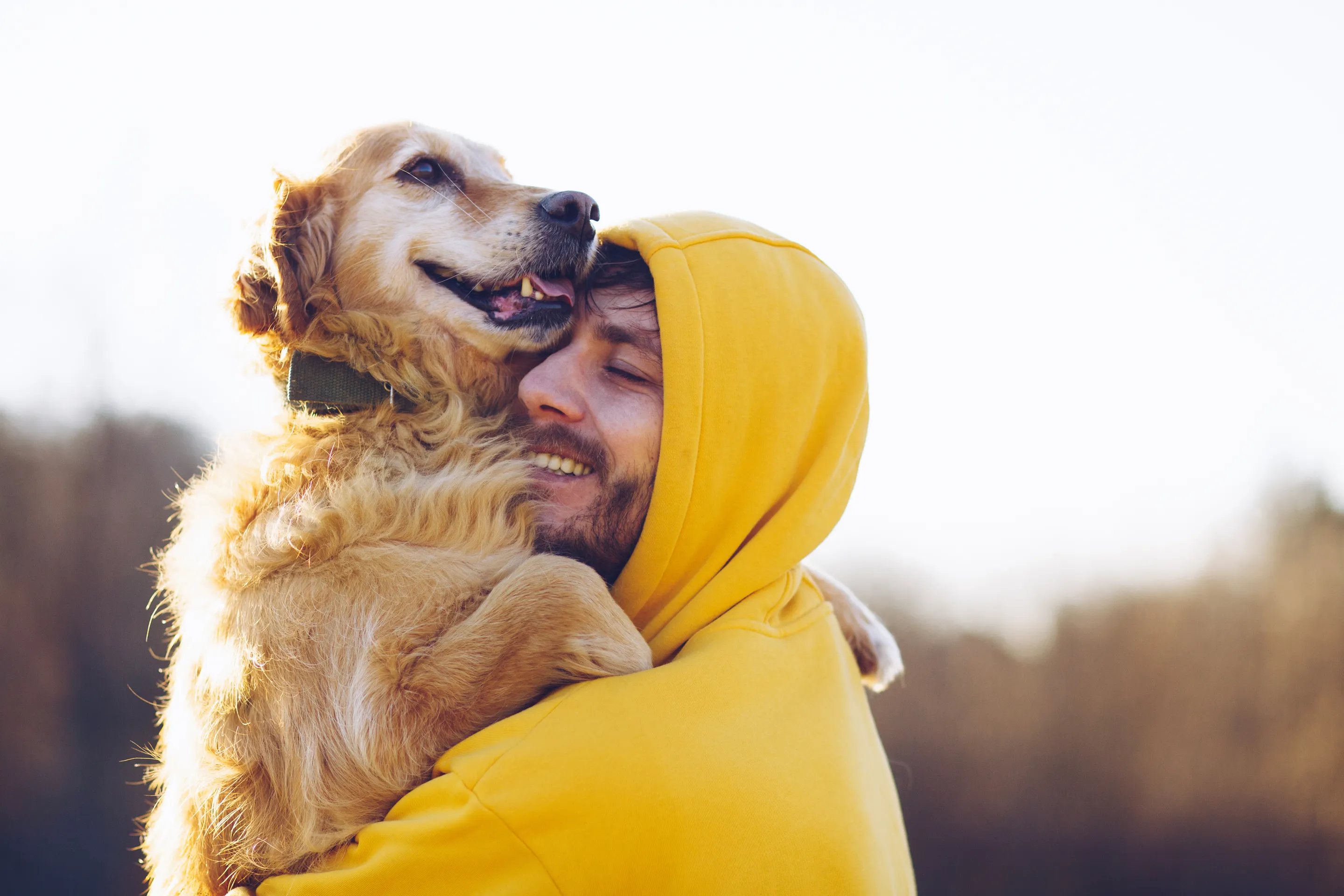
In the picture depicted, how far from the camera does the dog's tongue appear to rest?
235cm

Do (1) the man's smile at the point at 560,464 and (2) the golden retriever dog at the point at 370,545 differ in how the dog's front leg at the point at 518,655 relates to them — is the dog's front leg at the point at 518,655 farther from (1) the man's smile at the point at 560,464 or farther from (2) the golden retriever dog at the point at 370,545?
(1) the man's smile at the point at 560,464

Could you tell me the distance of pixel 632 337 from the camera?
2082mm

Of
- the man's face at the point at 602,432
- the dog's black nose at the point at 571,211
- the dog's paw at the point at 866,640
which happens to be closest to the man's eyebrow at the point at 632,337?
the man's face at the point at 602,432

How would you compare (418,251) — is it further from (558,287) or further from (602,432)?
(602,432)

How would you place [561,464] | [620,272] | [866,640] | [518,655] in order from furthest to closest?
[866,640], [620,272], [561,464], [518,655]

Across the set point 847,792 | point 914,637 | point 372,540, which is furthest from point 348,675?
point 914,637

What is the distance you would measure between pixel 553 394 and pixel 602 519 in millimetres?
331

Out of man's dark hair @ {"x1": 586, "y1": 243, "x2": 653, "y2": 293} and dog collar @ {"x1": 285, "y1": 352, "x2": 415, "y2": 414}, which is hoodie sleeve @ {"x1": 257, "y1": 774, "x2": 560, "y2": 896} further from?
man's dark hair @ {"x1": 586, "y1": 243, "x2": 653, "y2": 293}

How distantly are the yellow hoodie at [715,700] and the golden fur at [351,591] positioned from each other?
14 centimetres

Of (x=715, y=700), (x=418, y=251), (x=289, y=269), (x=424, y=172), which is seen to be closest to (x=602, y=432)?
(x=715, y=700)

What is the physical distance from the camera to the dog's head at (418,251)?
230cm

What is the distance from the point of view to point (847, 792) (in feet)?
5.12

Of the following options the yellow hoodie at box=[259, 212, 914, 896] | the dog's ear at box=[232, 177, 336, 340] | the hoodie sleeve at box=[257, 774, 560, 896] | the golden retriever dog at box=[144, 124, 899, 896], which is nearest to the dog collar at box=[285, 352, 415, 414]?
the golden retriever dog at box=[144, 124, 899, 896]

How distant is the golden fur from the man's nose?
0.14 metres
